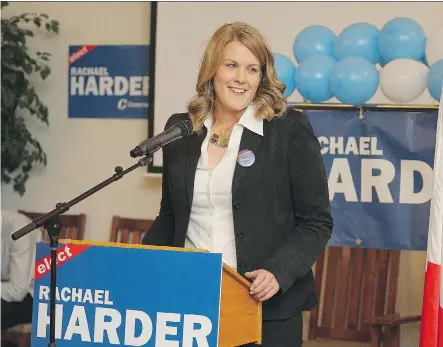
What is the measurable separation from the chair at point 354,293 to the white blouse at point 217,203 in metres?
2.00

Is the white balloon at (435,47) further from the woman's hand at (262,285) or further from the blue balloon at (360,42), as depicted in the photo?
the woman's hand at (262,285)

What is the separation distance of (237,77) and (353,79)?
4.58 ft

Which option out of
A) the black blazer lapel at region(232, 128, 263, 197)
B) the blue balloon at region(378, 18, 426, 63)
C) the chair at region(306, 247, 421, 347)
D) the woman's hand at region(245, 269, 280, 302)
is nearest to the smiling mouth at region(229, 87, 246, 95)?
the black blazer lapel at region(232, 128, 263, 197)

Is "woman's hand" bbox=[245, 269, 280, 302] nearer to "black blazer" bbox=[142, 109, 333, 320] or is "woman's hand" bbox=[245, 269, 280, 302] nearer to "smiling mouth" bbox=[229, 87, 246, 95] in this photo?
"black blazer" bbox=[142, 109, 333, 320]

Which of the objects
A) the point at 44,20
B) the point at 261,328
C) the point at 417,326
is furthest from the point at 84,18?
the point at 261,328

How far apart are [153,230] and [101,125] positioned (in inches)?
120

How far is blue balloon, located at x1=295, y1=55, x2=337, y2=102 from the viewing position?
143 inches

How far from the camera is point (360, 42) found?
3584 millimetres

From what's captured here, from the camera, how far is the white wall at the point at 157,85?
15.1ft

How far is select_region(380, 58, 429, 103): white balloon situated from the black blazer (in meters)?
1.34

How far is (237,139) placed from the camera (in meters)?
2.24

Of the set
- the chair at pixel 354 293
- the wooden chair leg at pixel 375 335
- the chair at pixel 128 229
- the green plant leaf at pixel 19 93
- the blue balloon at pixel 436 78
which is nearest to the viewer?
the blue balloon at pixel 436 78

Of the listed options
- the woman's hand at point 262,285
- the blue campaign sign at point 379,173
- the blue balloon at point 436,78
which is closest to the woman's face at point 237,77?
the woman's hand at point 262,285

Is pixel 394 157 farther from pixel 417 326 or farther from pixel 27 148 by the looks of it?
pixel 27 148
